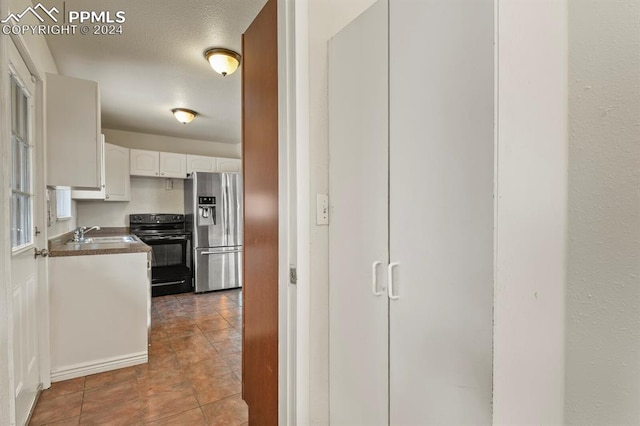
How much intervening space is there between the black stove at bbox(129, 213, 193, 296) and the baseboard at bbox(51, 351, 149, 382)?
6.54 feet

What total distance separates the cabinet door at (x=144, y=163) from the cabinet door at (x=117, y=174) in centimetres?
8

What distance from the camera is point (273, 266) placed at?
4.45 feet

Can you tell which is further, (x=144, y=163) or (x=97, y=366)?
(x=144, y=163)

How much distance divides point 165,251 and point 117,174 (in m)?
1.27

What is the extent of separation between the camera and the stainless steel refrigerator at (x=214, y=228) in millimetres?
4480

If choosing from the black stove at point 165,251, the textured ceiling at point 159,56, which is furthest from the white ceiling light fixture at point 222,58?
the black stove at point 165,251

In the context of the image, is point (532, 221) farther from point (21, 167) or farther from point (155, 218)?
point (155, 218)

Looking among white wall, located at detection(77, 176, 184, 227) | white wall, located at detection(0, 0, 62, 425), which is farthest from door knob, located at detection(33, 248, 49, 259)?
white wall, located at detection(77, 176, 184, 227)

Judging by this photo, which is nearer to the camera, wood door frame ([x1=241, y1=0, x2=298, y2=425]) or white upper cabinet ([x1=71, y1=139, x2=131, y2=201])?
wood door frame ([x1=241, y1=0, x2=298, y2=425])

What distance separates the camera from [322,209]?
1.24 meters

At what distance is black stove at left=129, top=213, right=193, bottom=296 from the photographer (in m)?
4.38

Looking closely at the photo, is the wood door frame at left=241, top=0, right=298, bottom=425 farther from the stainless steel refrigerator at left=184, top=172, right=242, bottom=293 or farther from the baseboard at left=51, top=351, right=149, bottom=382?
the stainless steel refrigerator at left=184, top=172, right=242, bottom=293

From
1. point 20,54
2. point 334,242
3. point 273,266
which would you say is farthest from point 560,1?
point 20,54

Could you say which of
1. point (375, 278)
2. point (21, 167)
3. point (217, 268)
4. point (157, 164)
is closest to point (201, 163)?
point (157, 164)
